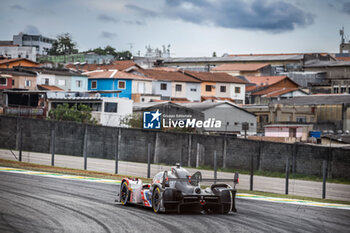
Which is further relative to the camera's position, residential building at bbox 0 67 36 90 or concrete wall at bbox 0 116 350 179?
residential building at bbox 0 67 36 90

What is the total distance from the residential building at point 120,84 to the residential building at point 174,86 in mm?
4053

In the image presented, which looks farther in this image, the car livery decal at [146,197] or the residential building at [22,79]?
the residential building at [22,79]

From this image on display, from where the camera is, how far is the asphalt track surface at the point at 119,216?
46.2 feet

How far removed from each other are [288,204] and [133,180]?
22.0 ft

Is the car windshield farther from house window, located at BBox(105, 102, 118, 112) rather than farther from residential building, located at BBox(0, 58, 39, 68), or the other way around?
residential building, located at BBox(0, 58, 39, 68)

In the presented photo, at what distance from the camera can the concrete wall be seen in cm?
3881

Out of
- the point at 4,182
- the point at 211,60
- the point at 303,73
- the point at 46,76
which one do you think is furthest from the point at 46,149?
the point at 211,60

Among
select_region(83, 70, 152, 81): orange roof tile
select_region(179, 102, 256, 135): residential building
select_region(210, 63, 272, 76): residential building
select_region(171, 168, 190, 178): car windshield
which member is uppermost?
select_region(210, 63, 272, 76): residential building

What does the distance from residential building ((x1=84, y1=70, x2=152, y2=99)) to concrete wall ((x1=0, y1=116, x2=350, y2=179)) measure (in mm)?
37626

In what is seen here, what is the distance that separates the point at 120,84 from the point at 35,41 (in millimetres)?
97198

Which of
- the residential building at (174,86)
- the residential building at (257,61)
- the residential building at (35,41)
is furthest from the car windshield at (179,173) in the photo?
the residential building at (35,41)

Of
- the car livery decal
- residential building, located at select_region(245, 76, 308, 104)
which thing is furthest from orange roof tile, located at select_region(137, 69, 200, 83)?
the car livery decal

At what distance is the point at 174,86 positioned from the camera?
90.1 meters

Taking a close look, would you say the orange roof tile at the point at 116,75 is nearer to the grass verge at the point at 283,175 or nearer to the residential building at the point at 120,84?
the residential building at the point at 120,84
